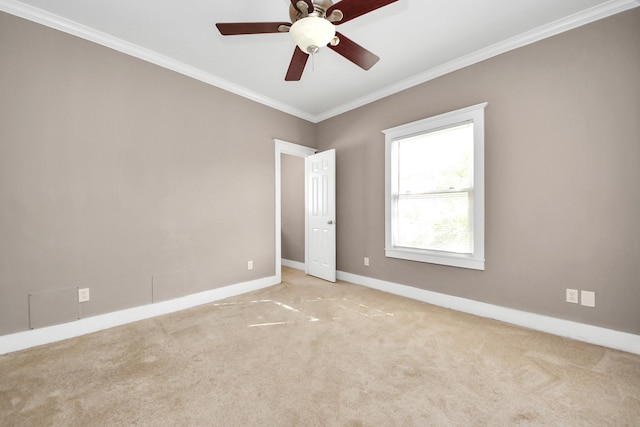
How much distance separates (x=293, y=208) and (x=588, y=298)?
14.1ft

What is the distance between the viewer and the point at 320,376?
175 cm


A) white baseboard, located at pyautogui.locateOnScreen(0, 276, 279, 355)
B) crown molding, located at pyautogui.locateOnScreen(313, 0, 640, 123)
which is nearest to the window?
crown molding, located at pyautogui.locateOnScreen(313, 0, 640, 123)

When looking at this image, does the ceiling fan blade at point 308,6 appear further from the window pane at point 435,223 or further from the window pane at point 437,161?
the window pane at point 435,223

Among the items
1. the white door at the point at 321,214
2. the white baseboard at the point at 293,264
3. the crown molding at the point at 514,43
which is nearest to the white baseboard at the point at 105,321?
the white door at the point at 321,214

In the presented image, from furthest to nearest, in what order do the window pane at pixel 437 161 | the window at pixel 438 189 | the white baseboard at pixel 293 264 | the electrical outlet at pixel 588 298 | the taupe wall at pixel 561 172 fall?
1. the white baseboard at pixel 293 264
2. the window pane at pixel 437 161
3. the window at pixel 438 189
4. the electrical outlet at pixel 588 298
5. the taupe wall at pixel 561 172

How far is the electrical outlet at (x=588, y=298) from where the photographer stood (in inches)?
85.4

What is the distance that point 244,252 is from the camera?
3.60 meters

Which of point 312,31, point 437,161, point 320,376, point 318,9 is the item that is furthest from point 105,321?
point 437,161

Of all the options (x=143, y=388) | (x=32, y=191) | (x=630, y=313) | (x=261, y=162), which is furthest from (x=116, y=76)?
(x=630, y=313)

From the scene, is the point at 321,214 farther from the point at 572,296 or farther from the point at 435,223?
the point at 572,296

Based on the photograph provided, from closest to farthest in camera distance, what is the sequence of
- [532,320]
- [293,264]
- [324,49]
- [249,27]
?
[249,27] → [532,320] → [324,49] → [293,264]

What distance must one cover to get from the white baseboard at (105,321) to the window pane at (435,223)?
237 cm

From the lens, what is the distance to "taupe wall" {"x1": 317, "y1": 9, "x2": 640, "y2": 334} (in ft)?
6.73

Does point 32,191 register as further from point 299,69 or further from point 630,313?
point 630,313
